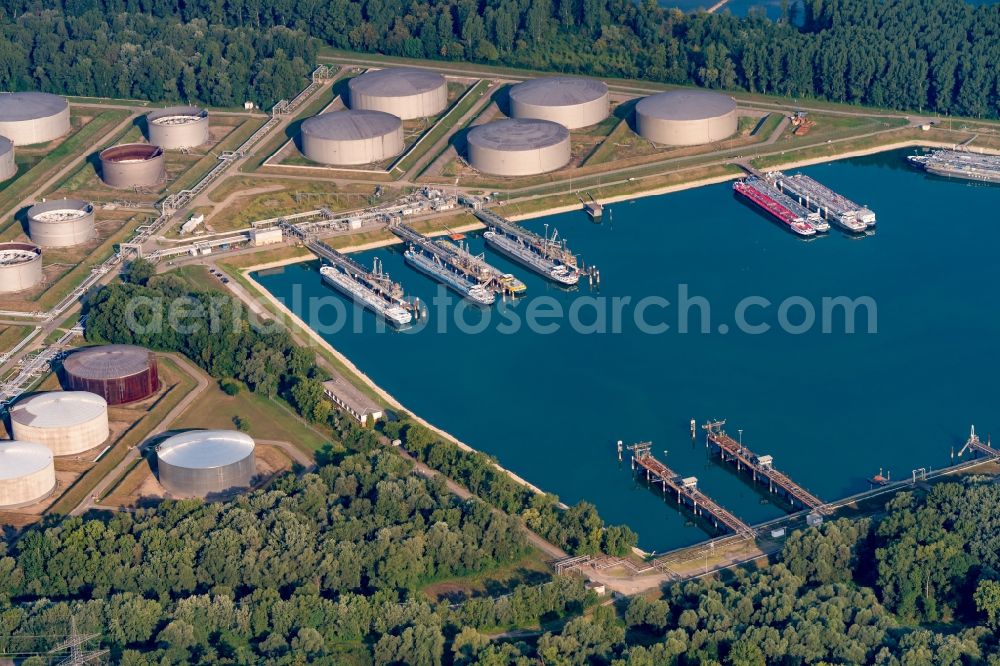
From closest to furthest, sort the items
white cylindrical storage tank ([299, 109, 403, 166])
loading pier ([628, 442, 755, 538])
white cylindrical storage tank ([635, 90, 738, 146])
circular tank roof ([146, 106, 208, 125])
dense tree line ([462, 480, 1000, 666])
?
dense tree line ([462, 480, 1000, 666]) < loading pier ([628, 442, 755, 538]) < white cylindrical storage tank ([299, 109, 403, 166]) < white cylindrical storage tank ([635, 90, 738, 146]) < circular tank roof ([146, 106, 208, 125])

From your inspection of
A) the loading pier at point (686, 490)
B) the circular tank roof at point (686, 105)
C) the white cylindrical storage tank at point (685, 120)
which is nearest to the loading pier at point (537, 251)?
the white cylindrical storage tank at point (685, 120)

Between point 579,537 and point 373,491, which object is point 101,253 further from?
point 579,537

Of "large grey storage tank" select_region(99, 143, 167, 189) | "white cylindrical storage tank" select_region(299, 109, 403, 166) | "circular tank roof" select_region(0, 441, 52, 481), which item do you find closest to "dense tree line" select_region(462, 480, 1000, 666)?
"circular tank roof" select_region(0, 441, 52, 481)

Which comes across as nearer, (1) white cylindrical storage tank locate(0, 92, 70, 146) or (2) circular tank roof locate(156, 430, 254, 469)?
(2) circular tank roof locate(156, 430, 254, 469)

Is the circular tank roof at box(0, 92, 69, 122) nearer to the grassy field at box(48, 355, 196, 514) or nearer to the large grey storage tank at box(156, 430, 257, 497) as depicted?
the grassy field at box(48, 355, 196, 514)

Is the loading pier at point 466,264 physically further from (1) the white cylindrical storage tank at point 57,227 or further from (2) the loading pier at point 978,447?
(2) the loading pier at point 978,447

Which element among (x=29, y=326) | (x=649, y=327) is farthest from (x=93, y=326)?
(x=649, y=327)

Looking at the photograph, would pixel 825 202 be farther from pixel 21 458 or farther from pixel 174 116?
pixel 21 458
